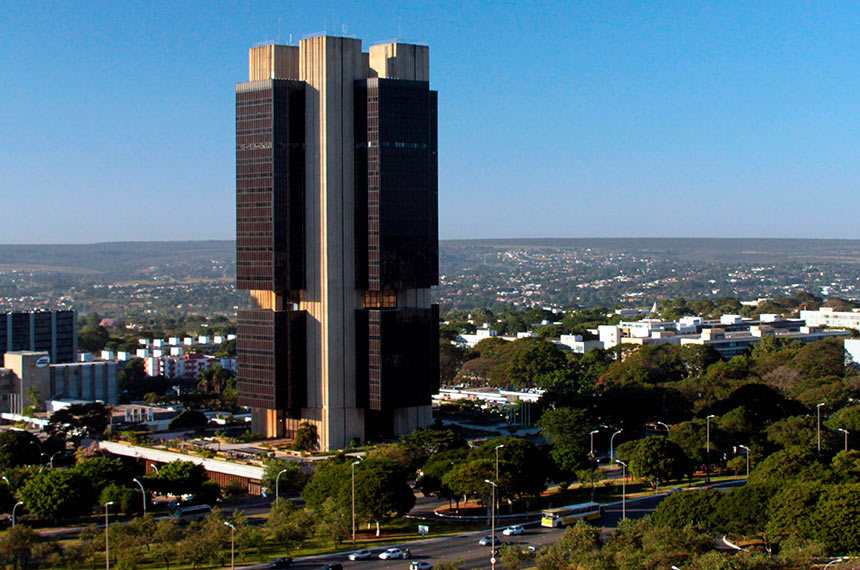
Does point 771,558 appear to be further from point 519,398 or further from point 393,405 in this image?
point 519,398

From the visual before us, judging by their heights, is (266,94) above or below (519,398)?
above

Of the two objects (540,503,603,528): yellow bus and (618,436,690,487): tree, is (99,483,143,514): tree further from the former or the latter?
(618,436,690,487): tree

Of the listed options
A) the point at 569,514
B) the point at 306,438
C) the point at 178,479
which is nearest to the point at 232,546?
the point at 178,479

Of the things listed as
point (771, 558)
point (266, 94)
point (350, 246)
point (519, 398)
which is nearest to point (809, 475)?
point (771, 558)

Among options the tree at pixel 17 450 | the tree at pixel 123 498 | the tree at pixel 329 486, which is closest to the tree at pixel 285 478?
the tree at pixel 329 486

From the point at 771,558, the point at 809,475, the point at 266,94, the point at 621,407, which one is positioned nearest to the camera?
the point at 771,558

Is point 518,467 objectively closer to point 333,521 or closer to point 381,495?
point 381,495
